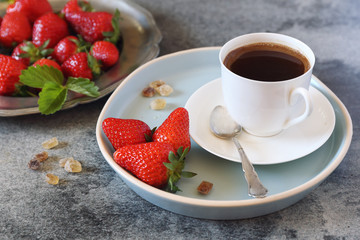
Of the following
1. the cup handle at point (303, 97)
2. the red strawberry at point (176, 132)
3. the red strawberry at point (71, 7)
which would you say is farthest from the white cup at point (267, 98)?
the red strawberry at point (71, 7)

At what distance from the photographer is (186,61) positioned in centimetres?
125

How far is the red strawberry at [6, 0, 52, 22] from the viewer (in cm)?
145

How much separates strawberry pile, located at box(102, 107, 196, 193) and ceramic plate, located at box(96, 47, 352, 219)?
0.02 meters

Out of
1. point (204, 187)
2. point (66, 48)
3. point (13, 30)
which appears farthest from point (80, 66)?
point (204, 187)

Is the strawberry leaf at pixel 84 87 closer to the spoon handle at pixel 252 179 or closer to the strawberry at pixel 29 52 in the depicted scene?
the strawberry at pixel 29 52

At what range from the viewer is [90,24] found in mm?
1388

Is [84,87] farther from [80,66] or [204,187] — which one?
[204,187]

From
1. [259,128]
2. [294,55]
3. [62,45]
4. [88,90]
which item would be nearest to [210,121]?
[259,128]

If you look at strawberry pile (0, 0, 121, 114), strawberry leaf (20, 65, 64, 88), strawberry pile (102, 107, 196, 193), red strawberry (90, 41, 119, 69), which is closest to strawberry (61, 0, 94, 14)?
strawberry pile (0, 0, 121, 114)

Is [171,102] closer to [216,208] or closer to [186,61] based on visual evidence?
[186,61]

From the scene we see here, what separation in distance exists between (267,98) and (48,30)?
830 millimetres

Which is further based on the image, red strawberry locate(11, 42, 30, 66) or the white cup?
red strawberry locate(11, 42, 30, 66)

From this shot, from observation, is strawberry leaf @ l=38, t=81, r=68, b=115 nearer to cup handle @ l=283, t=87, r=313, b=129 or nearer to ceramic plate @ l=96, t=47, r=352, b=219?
ceramic plate @ l=96, t=47, r=352, b=219

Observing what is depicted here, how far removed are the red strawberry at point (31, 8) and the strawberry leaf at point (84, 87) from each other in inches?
17.7
